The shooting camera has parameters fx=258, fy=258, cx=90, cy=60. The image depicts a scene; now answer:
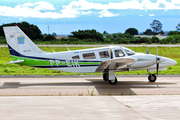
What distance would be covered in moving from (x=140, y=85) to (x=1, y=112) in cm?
904

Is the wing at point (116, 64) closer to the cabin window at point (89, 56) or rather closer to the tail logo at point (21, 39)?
the cabin window at point (89, 56)

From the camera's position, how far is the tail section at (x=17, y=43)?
1528 cm

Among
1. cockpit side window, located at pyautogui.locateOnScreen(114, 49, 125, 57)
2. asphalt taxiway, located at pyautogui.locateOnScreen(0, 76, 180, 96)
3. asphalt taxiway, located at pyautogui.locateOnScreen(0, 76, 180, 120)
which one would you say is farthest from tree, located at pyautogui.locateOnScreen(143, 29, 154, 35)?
asphalt taxiway, located at pyautogui.locateOnScreen(0, 76, 180, 120)

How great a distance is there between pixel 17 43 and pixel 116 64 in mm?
6043

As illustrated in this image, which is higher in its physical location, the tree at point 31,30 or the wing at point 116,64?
the tree at point 31,30

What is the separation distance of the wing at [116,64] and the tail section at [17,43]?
401cm

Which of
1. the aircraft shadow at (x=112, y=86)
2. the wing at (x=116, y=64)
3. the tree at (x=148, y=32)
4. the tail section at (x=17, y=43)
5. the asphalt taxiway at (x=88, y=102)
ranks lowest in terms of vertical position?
the aircraft shadow at (x=112, y=86)

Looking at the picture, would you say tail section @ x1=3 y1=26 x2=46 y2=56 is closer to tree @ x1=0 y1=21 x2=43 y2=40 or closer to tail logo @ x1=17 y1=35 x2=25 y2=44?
tail logo @ x1=17 y1=35 x2=25 y2=44

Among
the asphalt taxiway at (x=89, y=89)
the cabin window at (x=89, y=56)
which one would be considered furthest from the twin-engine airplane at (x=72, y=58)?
the asphalt taxiway at (x=89, y=89)

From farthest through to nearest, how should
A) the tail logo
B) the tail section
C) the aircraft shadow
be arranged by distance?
the tail logo → the tail section → the aircraft shadow

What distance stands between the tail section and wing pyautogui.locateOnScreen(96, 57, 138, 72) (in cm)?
401

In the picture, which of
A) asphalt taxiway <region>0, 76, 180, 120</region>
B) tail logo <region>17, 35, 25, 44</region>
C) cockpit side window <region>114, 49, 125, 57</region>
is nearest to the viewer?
asphalt taxiway <region>0, 76, 180, 120</region>

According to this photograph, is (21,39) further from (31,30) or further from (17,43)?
(31,30)

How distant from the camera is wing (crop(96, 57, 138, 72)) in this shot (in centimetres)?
1425
